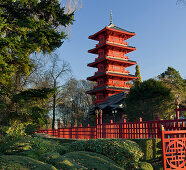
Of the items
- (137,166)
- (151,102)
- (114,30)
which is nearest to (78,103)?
(114,30)

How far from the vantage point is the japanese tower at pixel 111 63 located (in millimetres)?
35031

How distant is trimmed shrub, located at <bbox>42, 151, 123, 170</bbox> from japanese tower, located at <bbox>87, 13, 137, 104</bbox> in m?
27.6

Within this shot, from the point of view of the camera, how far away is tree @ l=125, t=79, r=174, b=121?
19891 millimetres

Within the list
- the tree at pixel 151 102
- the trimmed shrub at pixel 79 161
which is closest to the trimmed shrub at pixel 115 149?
the trimmed shrub at pixel 79 161

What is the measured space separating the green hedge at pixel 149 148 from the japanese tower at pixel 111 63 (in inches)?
919

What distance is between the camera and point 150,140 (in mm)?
10109

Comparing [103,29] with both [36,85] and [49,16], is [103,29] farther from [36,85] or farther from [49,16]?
[49,16]

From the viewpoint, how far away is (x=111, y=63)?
120ft

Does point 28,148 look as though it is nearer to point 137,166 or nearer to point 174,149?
point 137,166

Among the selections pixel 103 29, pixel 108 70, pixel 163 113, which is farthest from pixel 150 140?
pixel 103 29

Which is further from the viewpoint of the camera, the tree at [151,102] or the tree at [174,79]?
the tree at [174,79]

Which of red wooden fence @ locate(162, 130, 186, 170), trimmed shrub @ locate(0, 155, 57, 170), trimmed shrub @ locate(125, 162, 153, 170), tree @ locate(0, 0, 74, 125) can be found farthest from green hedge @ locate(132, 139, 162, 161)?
trimmed shrub @ locate(0, 155, 57, 170)

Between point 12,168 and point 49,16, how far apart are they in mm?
9646

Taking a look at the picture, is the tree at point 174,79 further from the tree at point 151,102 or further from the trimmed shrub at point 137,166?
the trimmed shrub at point 137,166
